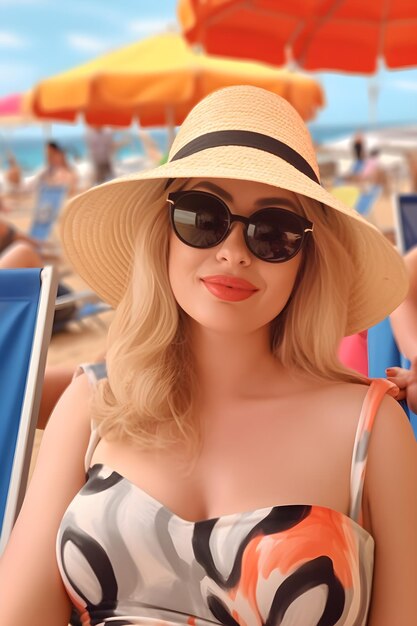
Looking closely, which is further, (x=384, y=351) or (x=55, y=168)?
(x=55, y=168)

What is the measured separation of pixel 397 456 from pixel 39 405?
38.4 inches

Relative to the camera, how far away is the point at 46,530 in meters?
1.25

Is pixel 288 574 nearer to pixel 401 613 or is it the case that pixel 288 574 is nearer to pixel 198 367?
pixel 401 613

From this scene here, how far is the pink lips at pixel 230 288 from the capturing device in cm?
115

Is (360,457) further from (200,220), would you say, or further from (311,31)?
(311,31)

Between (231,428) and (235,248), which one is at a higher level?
(235,248)

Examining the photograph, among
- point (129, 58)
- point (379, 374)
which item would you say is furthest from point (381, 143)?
point (379, 374)

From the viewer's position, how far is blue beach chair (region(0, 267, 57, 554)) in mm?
1736

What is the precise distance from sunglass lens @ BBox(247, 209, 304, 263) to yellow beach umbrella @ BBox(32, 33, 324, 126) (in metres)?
5.54

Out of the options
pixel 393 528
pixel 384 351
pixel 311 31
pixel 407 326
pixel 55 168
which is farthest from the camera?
pixel 55 168

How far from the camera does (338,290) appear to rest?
1.29 metres

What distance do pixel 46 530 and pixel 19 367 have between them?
68 cm

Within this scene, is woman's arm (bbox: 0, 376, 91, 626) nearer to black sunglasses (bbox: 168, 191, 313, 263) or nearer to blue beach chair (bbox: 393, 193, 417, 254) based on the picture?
black sunglasses (bbox: 168, 191, 313, 263)

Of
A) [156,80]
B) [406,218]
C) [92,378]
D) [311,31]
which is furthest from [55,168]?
[92,378]
